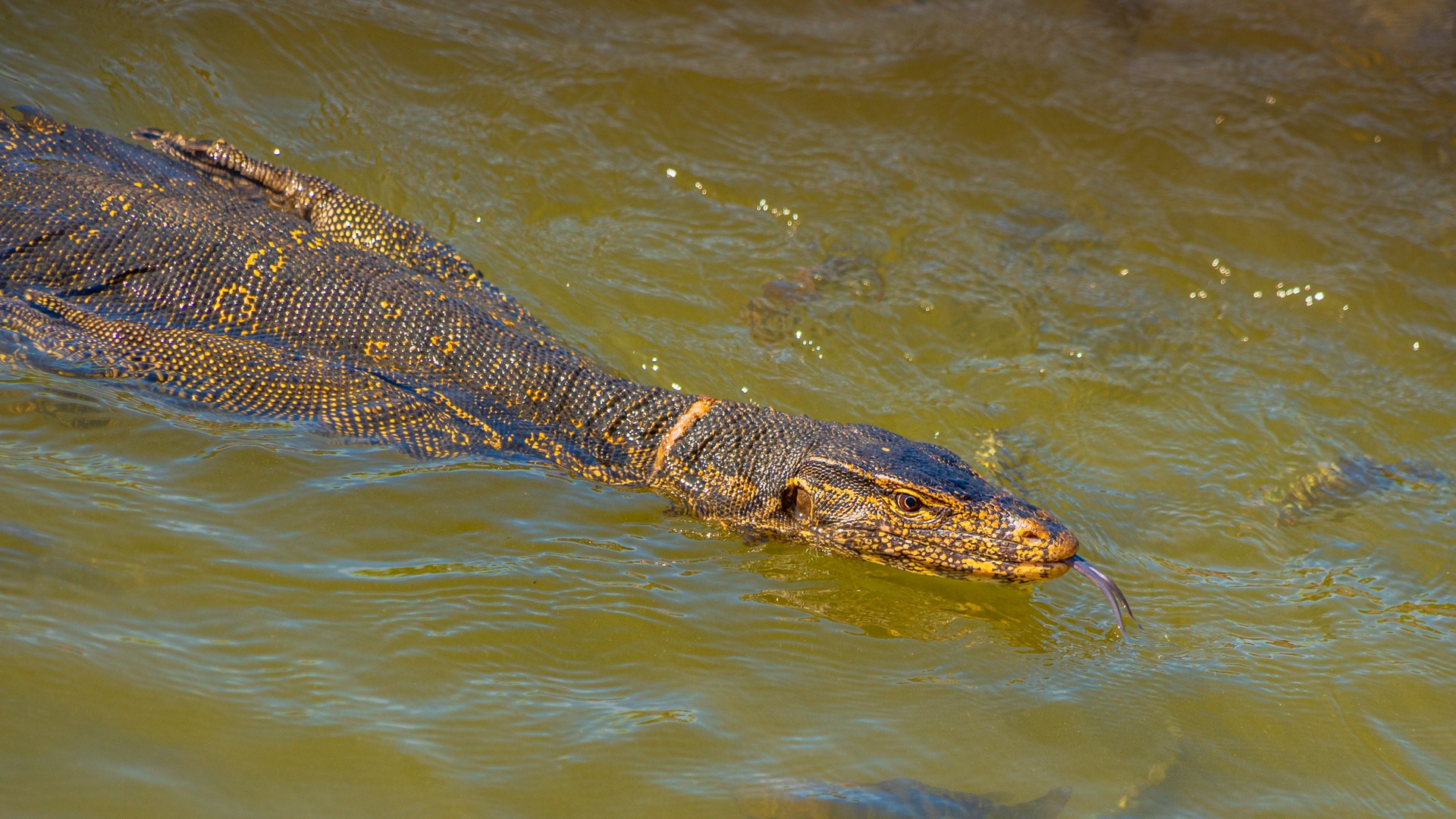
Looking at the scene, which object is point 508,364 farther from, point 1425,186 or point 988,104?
point 1425,186

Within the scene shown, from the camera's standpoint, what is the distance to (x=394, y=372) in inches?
248

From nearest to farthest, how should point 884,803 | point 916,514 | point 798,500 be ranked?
point 884,803, point 916,514, point 798,500

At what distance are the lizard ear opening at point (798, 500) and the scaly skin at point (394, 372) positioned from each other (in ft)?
0.03

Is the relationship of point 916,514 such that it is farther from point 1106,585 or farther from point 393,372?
point 393,372

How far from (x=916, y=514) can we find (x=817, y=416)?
67.2 inches

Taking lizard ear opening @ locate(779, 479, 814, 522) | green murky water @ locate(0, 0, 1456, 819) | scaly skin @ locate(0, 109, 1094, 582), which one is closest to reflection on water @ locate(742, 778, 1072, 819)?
green murky water @ locate(0, 0, 1456, 819)

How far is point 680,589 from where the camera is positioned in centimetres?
525

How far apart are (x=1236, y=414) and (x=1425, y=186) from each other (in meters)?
4.90

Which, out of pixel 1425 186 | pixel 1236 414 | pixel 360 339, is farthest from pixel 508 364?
pixel 1425 186

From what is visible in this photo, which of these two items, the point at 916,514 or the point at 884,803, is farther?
the point at 916,514

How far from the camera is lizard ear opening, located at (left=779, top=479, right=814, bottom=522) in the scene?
6.04 metres

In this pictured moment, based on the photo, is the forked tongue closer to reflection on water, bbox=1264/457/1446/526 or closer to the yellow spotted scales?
the yellow spotted scales

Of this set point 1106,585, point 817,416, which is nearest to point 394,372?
point 817,416

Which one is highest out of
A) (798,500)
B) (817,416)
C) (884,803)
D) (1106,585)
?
(817,416)
